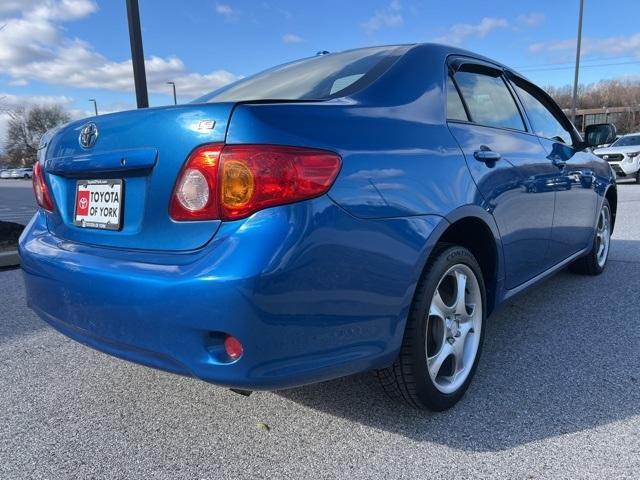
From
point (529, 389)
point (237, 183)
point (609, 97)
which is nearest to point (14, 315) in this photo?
point (237, 183)

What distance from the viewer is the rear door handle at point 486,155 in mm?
2326

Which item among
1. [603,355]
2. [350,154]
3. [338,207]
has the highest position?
[350,154]

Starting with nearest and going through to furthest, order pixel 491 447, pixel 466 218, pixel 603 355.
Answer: pixel 491 447
pixel 466 218
pixel 603 355

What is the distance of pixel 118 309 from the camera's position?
174 cm

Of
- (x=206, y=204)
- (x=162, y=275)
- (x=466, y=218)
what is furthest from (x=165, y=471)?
(x=466, y=218)

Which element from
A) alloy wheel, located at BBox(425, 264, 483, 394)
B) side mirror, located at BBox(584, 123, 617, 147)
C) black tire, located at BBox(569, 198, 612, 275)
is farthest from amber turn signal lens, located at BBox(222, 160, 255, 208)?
black tire, located at BBox(569, 198, 612, 275)

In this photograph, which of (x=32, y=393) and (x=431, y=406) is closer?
(x=431, y=406)

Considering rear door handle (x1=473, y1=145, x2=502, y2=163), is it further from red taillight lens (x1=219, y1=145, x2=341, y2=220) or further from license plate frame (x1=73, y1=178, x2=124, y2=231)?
license plate frame (x1=73, y1=178, x2=124, y2=231)

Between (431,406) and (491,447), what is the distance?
272 millimetres

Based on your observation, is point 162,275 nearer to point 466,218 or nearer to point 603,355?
point 466,218

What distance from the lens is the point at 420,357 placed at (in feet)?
6.58

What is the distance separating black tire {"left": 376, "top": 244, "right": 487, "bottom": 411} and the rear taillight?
657 mm

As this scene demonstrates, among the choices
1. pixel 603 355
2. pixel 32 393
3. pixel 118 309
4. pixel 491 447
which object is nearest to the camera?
pixel 118 309

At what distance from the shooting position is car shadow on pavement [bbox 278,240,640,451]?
81.7 inches
